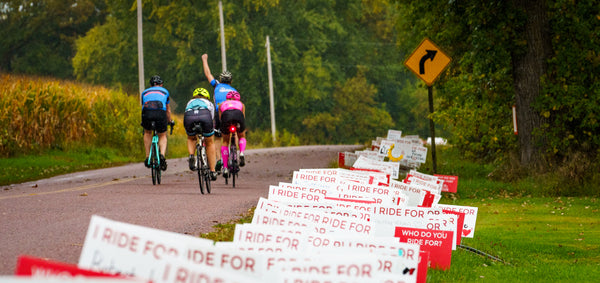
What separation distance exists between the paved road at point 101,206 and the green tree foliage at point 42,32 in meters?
47.2

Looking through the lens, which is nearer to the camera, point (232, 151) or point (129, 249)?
point (129, 249)

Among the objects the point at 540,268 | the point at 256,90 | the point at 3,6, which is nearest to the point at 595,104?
the point at 540,268

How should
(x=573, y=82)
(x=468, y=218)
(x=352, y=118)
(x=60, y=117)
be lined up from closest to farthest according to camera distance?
(x=468, y=218) < (x=573, y=82) < (x=60, y=117) < (x=352, y=118)

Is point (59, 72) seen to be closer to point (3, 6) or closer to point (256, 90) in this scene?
point (3, 6)

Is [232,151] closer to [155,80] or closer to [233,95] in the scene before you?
[233,95]

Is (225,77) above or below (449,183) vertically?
above

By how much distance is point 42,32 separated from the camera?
218ft

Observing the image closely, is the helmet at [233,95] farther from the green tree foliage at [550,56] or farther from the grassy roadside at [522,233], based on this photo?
the green tree foliage at [550,56]

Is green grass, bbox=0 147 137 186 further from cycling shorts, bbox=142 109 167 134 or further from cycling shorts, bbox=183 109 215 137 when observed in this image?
cycling shorts, bbox=183 109 215 137

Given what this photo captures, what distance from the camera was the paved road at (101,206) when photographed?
880cm

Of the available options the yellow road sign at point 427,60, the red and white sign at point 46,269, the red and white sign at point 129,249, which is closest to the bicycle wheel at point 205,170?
the yellow road sign at point 427,60

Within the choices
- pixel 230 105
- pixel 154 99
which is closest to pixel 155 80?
pixel 154 99

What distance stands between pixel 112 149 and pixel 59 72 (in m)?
41.2

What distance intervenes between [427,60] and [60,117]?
1483 cm
